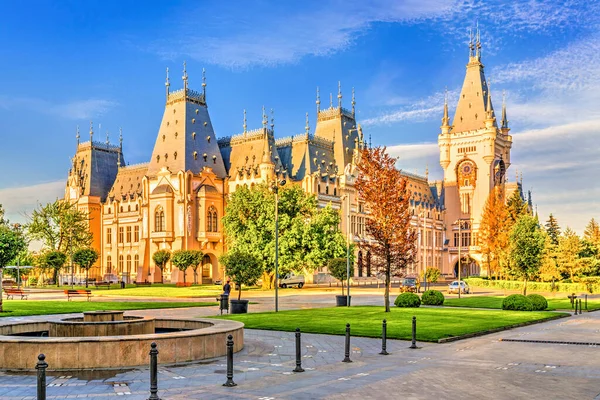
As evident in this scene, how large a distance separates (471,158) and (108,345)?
11179 centimetres

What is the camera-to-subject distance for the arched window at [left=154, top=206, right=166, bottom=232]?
8592 centimetres

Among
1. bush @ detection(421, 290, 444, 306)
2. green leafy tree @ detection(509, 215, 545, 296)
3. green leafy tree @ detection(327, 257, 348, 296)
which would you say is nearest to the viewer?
bush @ detection(421, 290, 444, 306)

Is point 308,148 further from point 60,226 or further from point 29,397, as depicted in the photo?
point 29,397

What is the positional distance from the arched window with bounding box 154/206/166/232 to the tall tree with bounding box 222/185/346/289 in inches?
832

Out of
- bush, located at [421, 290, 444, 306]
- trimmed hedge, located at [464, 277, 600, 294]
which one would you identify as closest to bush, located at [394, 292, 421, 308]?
bush, located at [421, 290, 444, 306]

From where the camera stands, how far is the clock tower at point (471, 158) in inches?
4604

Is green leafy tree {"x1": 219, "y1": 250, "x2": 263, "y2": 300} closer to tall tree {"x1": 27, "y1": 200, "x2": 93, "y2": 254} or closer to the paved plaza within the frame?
the paved plaza

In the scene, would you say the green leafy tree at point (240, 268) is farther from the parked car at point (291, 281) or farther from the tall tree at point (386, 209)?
the parked car at point (291, 281)

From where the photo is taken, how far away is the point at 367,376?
A: 562 inches

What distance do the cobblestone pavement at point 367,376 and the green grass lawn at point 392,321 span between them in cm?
278

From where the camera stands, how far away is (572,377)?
47.2 ft

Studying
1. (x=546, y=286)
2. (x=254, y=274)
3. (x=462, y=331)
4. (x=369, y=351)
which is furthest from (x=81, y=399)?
(x=546, y=286)

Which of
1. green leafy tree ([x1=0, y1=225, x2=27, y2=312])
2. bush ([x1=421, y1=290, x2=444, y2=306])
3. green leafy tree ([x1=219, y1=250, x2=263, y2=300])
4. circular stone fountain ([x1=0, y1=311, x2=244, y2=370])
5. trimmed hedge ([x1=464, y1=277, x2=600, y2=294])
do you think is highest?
green leafy tree ([x1=0, y1=225, x2=27, y2=312])

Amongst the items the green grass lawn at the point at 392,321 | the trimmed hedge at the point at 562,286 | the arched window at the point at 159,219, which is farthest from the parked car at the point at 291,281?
the green grass lawn at the point at 392,321
